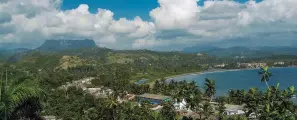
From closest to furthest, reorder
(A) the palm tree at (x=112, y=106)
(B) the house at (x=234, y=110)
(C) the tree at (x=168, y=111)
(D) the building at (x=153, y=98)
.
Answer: (A) the palm tree at (x=112, y=106) < (C) the tree at (x=168, y=111) < (B) the house at (x=234, y=110) < (D) the building at (x=153, y=98)

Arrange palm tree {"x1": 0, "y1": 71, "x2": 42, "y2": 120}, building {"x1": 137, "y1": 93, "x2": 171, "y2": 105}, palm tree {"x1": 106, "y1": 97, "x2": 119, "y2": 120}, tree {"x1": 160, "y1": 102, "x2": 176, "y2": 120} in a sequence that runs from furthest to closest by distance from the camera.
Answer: building {"x1": 137, "y1": 93, "x2": 171, "y2": 105}
tree {"x1": 160, "y1": 102, "x2": 176, "y2": 120}
palm tree {"x1": 106, "y1": 97, "x2": 119, "y2": 120}
palm tree {"x1": 0, "y1": 71, "x2": 42, "y2": 120}

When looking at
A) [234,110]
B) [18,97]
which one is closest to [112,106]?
[234,110]

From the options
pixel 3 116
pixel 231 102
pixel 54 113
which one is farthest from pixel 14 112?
pixel 231 102

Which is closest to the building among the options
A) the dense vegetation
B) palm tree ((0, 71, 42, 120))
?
the dense vegetation

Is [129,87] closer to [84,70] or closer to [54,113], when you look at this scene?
[54,113]

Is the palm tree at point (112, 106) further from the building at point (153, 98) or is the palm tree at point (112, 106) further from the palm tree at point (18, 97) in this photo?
the palm tree at point (18, 97)

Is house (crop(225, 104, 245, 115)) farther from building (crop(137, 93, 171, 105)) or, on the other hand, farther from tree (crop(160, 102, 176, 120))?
building (crop(137, 93, 171, 105))

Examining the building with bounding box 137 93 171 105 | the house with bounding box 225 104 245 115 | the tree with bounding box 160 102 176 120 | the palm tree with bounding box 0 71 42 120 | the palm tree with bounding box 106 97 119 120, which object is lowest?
the building with bounding box 137 93 171 105

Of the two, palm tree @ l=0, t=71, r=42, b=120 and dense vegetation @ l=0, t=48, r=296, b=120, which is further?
dense vegetation @ l=0, t=48, r=296, b=120

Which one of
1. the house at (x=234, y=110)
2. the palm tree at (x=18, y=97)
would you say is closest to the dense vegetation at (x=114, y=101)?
the palm tree at (x=18, y=97)
